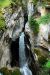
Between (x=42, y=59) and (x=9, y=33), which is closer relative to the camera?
(x=9, y=33)

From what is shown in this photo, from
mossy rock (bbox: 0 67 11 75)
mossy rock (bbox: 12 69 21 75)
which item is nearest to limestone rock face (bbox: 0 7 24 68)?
mossy rock (bbox: 0 67 11 75)

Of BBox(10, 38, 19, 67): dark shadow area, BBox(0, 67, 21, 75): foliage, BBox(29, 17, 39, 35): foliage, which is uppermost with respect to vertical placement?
BBox(29, 17, 39, 35): foliage

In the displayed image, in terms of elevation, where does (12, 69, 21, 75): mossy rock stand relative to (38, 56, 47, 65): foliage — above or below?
above

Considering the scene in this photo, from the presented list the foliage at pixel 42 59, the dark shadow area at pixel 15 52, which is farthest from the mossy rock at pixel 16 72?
the dark shadow area at pixel 15 52

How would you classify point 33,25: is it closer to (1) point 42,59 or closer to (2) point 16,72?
(1) point 42,59

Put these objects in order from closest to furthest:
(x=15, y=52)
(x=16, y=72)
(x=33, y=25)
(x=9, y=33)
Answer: (x=16, y=72) < (x=9, y=33) < (x=15, y=52) < (x=33, y=25)

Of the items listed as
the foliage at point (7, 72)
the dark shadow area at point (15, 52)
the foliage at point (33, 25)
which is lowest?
the dark shadow area at point (15, 52)

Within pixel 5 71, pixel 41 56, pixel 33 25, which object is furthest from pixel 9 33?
pixel 33 25

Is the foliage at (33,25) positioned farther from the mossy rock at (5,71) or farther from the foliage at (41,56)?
the mossy rock at (5,71)

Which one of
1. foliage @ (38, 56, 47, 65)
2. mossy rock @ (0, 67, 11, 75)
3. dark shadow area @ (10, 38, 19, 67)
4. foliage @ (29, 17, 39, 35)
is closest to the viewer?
mossy rock @ (0, 67, 11, 75)

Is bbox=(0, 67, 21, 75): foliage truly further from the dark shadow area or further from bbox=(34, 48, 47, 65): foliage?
the dark shadow area

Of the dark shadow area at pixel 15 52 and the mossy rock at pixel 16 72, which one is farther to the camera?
the dark shadow area at pixel 15 52

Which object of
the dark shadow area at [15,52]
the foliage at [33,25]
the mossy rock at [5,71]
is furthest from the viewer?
the foliage at [33,25]

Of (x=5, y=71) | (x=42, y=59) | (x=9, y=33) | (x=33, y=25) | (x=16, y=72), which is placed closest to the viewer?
(x=5, y=71)
